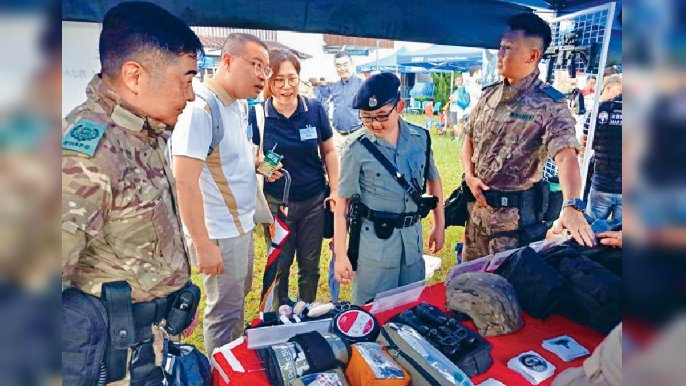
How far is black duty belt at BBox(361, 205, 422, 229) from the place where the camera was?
7.09 ft

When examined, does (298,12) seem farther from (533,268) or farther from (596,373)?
(596,373)

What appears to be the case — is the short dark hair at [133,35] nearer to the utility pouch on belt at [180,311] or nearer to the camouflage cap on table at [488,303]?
the utility pouch on belt at [180,311]

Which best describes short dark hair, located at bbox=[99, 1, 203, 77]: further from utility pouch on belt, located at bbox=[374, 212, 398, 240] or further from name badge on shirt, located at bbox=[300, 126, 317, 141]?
name badge on shirt, located at bbox=[300, 126, 317, 141]

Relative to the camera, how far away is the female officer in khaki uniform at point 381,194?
2.14 m

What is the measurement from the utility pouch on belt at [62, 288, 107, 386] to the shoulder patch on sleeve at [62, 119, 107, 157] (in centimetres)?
37

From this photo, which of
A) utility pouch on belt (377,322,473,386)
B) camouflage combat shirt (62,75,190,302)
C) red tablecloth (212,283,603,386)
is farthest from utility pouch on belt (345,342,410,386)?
camouflage combat shirt (62,75,190,302)

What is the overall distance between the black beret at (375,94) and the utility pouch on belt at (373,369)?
1.08 m

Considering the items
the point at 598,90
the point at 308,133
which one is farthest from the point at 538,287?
the point at 598,90

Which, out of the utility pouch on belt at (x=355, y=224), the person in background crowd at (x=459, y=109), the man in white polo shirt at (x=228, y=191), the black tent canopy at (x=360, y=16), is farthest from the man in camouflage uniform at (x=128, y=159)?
the person in background crowd at (x=459, y=109)

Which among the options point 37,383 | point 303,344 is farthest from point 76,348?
point 37,383

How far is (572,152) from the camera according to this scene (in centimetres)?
226

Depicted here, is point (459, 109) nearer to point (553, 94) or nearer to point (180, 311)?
point (553, 94)

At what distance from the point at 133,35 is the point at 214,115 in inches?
30.2

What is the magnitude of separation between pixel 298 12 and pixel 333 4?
0.20 meters
